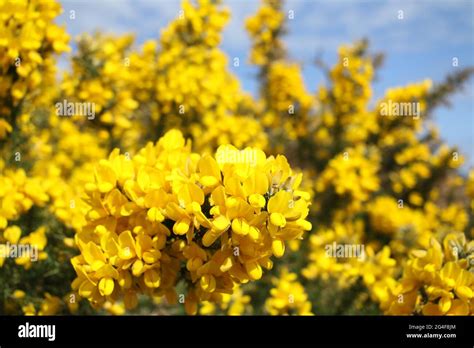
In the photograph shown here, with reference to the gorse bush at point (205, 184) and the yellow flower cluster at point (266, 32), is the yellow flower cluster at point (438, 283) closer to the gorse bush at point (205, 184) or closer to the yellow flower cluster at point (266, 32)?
the gorse bush at point (205, 184)

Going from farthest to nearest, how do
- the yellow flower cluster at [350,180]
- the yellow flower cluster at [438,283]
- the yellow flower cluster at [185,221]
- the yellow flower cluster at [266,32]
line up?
1. the yellow flower cluster at [266,32]
2. the yellow flower cluster at [350,180]
3. the yellow flower cluster at [438,283]
4. the yellow flower cluster at [185,221]

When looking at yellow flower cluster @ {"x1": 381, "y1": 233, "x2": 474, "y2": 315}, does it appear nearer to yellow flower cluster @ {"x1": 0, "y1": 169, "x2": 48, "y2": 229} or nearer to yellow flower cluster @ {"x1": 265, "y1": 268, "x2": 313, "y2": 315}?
yellow flower cluster @ {"x1": 265, "y1": 268, "x2": 313, "y2": 315}

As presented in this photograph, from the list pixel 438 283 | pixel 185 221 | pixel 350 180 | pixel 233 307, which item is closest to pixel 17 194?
pixel 185 221

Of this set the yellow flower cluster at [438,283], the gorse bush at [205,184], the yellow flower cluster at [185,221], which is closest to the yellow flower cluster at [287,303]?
the gorse bush at [205,184]

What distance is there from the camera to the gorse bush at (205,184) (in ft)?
4.79

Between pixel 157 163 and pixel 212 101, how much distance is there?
2.22 metres

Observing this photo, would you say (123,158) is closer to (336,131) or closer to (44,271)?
(44,271)

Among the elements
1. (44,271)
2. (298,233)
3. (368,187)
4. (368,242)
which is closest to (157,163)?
(298,233)

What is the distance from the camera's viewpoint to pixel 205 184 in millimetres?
1385

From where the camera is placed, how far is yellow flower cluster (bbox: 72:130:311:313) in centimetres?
137

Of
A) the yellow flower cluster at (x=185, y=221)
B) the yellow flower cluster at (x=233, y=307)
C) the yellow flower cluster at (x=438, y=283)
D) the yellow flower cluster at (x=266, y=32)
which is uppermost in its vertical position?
the yellow flower cluster at (x=266, y=32)

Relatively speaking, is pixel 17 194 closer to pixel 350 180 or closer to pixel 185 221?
pixel 185 221

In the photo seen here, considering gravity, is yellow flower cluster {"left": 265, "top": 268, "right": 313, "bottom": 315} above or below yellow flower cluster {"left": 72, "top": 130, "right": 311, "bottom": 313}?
below

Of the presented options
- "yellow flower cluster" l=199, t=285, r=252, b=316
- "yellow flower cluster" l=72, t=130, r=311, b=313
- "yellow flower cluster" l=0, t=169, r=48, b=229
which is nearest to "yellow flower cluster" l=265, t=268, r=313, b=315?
"yellow flower cluster" l=199, t=285, r=252, b=316
